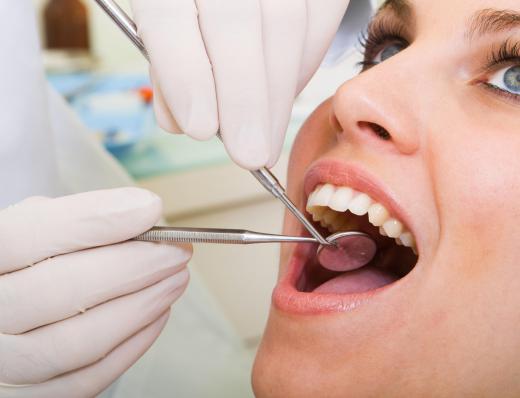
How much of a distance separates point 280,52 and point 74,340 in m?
0.52

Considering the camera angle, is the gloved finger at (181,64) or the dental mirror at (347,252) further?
the dental mirror at (347,252)

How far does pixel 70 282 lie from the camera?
35.5 inches

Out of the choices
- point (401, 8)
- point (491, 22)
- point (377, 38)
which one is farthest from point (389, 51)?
point (491, 22)

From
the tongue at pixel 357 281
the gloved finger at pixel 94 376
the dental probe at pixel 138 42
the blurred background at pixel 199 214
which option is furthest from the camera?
the blurred background at pixel 199 214

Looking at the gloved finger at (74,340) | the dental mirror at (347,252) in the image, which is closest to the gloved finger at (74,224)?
the gloved finger at (74,340)

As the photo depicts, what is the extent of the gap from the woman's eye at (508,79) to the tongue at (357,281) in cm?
39

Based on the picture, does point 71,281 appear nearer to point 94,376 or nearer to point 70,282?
point 70,282

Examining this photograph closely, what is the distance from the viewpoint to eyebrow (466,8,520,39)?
885mm

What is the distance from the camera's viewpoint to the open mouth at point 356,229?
94cm

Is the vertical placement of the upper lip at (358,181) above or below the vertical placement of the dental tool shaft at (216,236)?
above

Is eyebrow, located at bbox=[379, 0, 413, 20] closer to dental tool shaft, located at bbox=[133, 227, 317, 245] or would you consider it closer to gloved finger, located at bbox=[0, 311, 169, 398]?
dental tool shaft, located at bbox=[133, 227, 317, 245]

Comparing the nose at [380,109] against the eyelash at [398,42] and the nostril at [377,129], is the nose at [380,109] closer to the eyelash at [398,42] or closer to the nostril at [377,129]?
the nostril at [377,129]

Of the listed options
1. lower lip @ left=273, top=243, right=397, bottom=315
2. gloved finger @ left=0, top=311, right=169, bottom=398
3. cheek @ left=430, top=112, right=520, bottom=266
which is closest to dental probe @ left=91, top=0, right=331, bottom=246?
lower lip @ left=273, top=243, right=397, bottom=315

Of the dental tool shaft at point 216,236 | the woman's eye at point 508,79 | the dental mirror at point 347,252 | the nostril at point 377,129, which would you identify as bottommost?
the dental mirror at point 347,252
